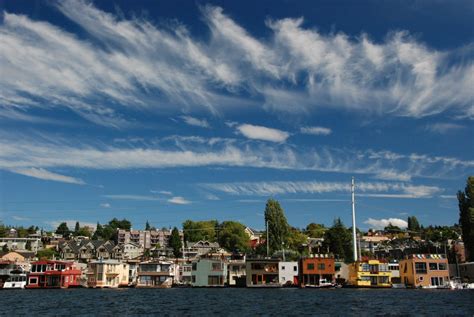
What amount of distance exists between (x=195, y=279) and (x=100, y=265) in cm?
2619

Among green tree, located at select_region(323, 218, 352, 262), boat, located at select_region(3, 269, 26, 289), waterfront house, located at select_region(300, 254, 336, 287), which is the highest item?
green tree, located at select_region(323, 218, 352, 262)

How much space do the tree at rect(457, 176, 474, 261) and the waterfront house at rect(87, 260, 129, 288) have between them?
91.5 metres

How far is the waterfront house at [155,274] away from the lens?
132 meters

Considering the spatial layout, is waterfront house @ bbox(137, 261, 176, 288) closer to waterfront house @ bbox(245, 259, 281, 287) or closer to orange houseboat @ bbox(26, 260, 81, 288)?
orange houseboat @ bbox(26, 260, 81, 288)

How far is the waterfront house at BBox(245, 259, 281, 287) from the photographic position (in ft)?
405

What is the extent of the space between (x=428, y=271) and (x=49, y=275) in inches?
3779

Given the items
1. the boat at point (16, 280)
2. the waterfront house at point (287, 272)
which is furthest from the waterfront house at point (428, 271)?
the boat at point (16, 280)

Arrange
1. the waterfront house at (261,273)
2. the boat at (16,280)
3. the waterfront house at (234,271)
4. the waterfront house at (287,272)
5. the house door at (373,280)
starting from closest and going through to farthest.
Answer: the house door at (373,280)
the boat at (16,280)
the waterfront house at (261,273)
the waterfront house at (287,272)
the waterfront house at (234,271)

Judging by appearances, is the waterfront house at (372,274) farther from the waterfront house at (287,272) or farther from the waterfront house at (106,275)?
the waterfront house at (106,275)

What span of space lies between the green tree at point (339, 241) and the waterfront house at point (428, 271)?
42216 millimetres

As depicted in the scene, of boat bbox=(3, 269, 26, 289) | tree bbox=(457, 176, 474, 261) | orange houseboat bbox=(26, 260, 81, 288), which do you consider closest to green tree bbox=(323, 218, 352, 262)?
tree bbox=(457, 176, 474, 261)

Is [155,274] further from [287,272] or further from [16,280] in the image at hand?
[287,272]

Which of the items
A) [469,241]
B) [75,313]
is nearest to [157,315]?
[75,313]

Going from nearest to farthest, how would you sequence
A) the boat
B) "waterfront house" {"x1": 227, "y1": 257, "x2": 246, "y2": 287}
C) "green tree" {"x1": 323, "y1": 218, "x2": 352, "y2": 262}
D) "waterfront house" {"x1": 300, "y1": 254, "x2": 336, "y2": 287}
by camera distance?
"waterfront house" {"x1": 300, "y1": 254, "x2": 336, "y2": 287}, the boat, "waterfront house" {"x1": 227, "y1": 257, "x2": 246, "y2": 287}, "green tree" {"x1": 323, "y1": 218, "x2": 352, "y2": 262}
